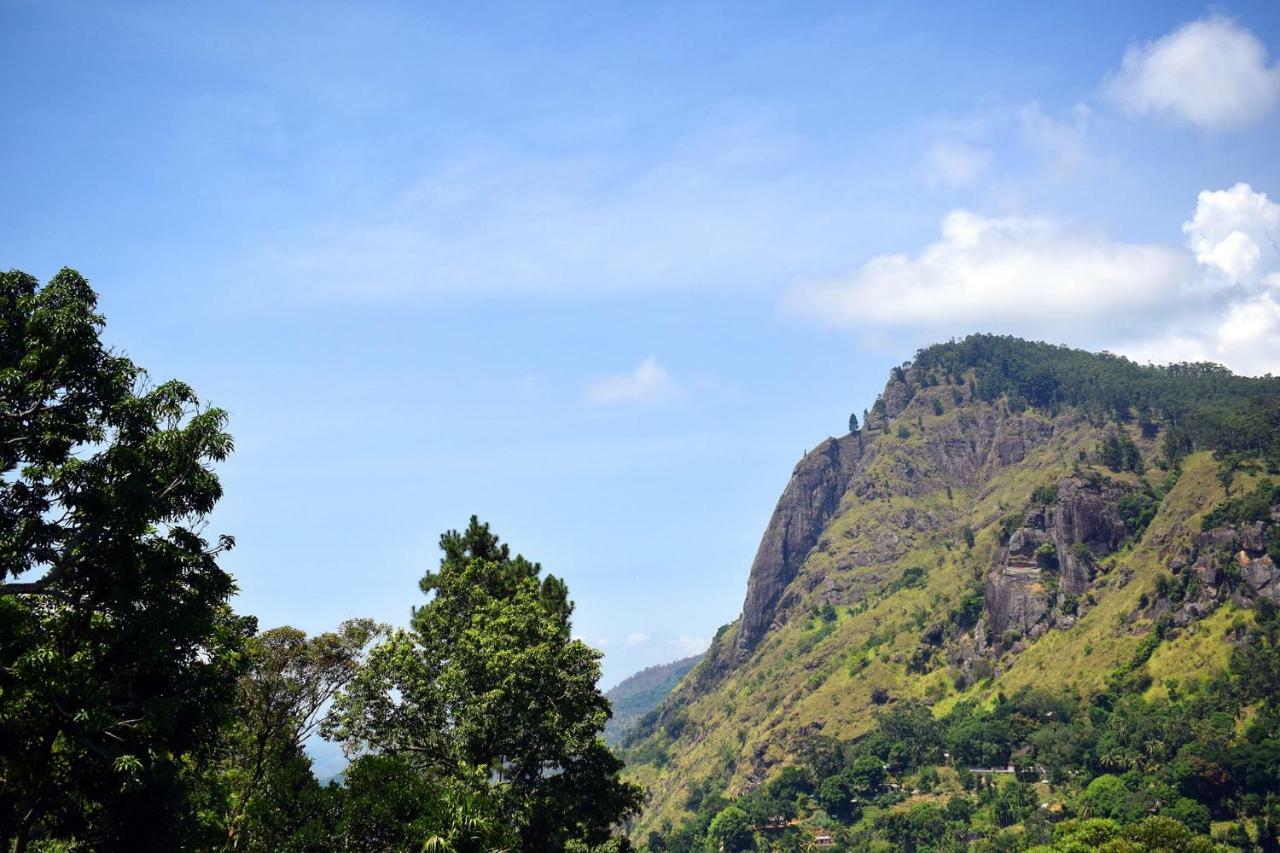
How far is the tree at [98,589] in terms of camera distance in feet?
69.5

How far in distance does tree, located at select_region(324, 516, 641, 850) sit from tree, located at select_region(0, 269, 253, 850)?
14303 millimetres

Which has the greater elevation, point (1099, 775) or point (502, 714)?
point (502, 714)

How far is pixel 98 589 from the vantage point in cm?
2259

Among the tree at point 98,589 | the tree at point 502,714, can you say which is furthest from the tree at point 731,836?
the tree at point 98,589

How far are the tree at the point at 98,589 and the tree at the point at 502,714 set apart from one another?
14303 millimetres

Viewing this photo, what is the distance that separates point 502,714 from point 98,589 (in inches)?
755

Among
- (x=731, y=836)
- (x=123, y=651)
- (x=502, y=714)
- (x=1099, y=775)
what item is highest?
(x=123, y=651)

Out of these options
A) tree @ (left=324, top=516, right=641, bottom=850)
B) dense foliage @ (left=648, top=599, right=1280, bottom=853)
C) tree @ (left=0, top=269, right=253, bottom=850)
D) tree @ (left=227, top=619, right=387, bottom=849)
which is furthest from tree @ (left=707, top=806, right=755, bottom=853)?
tree @ (left=0, top=269, right=253, bottom=850)

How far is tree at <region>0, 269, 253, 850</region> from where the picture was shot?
21172 millimetres

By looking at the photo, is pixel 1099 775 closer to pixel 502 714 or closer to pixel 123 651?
pixel 502 714

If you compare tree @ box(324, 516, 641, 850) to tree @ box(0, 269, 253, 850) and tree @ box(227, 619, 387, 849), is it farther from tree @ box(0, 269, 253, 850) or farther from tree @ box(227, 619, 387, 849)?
tree @ box(0, 269, 253, 850)

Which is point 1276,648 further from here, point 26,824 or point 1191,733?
point 26,824

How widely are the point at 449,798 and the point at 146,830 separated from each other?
9.73 m

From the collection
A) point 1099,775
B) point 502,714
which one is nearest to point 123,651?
point 502,714
